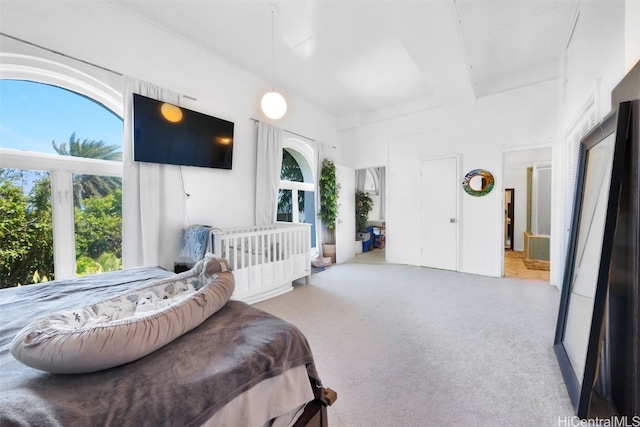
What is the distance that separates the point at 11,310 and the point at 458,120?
5.15 meters

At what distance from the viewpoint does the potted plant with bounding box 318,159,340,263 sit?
15.5 ft

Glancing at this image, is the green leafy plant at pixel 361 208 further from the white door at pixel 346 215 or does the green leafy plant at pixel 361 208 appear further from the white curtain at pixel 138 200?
the white curtain at pixel 138 200

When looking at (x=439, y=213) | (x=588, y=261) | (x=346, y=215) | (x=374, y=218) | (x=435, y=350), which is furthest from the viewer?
(x=374, y=218)

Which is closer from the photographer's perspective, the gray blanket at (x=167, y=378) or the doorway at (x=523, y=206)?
the gray blanket at (x=167, y=378)

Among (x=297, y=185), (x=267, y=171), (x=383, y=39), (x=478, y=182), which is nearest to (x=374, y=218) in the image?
(x=297, y=185)

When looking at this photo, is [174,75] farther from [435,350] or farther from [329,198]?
[435,350]

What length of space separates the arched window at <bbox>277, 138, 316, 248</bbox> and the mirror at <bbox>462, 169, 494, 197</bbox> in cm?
260

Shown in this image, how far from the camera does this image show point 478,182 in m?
4.00

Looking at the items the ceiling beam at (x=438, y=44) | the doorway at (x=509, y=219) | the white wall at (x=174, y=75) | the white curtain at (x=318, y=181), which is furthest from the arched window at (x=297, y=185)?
the doorway at (x=509, y=219)

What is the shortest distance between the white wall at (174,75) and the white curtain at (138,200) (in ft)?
0.41

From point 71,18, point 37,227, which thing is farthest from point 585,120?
point 37,227

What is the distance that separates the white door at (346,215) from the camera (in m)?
4.98

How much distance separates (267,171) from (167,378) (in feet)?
10.4

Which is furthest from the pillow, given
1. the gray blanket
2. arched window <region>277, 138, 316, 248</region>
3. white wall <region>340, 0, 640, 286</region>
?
arched window <region>277, 138, 316, 248</region>
